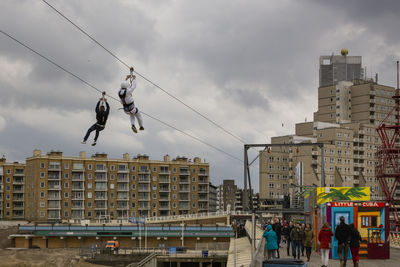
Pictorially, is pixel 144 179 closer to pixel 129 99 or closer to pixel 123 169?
pixel 123 169

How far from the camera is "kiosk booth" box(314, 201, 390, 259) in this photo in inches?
1049

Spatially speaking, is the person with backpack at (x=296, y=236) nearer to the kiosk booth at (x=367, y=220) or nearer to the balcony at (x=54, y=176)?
the kiosk booth at (x=367, y=220)

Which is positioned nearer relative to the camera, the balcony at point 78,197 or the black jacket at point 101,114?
the black jacket at point 101,114

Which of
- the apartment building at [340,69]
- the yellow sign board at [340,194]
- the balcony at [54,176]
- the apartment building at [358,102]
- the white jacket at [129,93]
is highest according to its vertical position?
the apartment building at [340,69]

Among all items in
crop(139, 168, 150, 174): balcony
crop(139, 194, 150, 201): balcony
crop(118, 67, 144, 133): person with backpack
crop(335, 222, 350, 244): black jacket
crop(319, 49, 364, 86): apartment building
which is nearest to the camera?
crop(118, 67, 144, 133): person with backpack

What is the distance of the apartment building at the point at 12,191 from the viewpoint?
131 meters

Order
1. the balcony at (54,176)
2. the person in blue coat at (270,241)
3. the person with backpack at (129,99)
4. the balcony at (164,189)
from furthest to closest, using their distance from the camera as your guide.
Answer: the balcony at (164,189), the balcony at (54,176), the person in blue coat at (270,241), the person with backpack at (129,99)

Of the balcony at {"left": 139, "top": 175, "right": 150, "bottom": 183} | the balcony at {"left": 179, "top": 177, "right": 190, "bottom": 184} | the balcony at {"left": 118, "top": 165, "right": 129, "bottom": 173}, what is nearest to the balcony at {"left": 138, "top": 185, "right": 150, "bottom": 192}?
the balcony at {"left": 139, "top": 175, "right": 150, "bottom": 183}

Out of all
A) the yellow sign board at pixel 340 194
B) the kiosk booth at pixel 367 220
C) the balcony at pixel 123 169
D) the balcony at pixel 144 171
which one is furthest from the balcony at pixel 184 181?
the kiosk booth at pixel 367 220

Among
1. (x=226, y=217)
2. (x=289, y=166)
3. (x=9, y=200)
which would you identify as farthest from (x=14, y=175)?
(x=289, y=166)

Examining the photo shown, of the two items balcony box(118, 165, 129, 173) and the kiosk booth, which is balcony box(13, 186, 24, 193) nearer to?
balcony box(118, 165, 129, 173)

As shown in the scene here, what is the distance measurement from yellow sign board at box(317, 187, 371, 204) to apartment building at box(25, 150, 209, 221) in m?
96.5

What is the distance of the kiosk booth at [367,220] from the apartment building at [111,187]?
100 m

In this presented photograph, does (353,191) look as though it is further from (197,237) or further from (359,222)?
(197,237)
